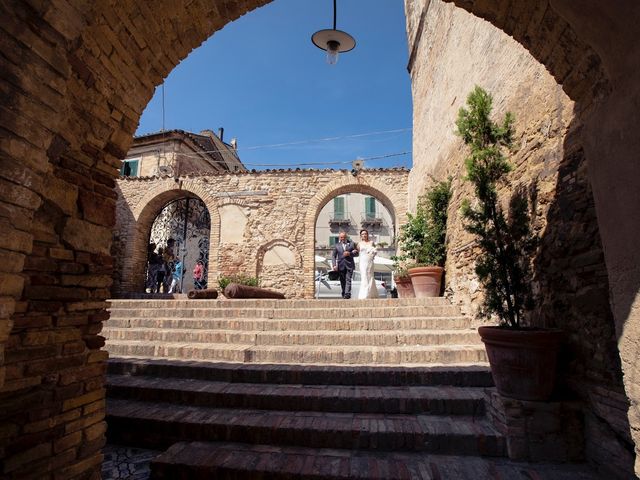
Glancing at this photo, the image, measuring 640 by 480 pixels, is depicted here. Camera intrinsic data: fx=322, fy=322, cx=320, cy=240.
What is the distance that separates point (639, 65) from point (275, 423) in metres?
3.33

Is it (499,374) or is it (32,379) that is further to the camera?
(499,374)

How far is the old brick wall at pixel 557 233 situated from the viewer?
233 cm

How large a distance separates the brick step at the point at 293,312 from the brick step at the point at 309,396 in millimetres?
1988

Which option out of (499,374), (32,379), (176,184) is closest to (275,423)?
(32,379)

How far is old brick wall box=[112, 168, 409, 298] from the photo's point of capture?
1111 cm

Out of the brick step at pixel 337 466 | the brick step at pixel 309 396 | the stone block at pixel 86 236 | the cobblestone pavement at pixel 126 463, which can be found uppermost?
the stone block at pixel 86 236

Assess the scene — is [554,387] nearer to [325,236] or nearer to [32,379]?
[32,379]

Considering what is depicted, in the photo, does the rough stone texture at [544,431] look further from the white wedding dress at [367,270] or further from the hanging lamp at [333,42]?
the white wedding dress at [367,270]

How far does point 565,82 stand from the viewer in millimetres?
2271

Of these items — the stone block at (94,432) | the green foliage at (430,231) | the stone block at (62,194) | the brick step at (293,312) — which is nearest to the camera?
the stone block at (62,194)

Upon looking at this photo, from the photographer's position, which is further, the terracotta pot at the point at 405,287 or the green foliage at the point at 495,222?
the terracotta pot at the point at 405,287

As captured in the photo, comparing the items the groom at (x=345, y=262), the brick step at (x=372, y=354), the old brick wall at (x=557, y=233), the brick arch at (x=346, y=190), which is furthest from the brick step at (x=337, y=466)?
the brick arch at (x=346, y=190)

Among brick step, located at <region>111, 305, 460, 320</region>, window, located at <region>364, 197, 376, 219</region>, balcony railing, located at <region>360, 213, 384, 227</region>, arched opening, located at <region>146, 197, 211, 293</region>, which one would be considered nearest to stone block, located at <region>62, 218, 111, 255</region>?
brick step, located at <region>111, 305, 460, 320</region>

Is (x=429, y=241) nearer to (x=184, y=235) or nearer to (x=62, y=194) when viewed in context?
(x=62, y=194)
